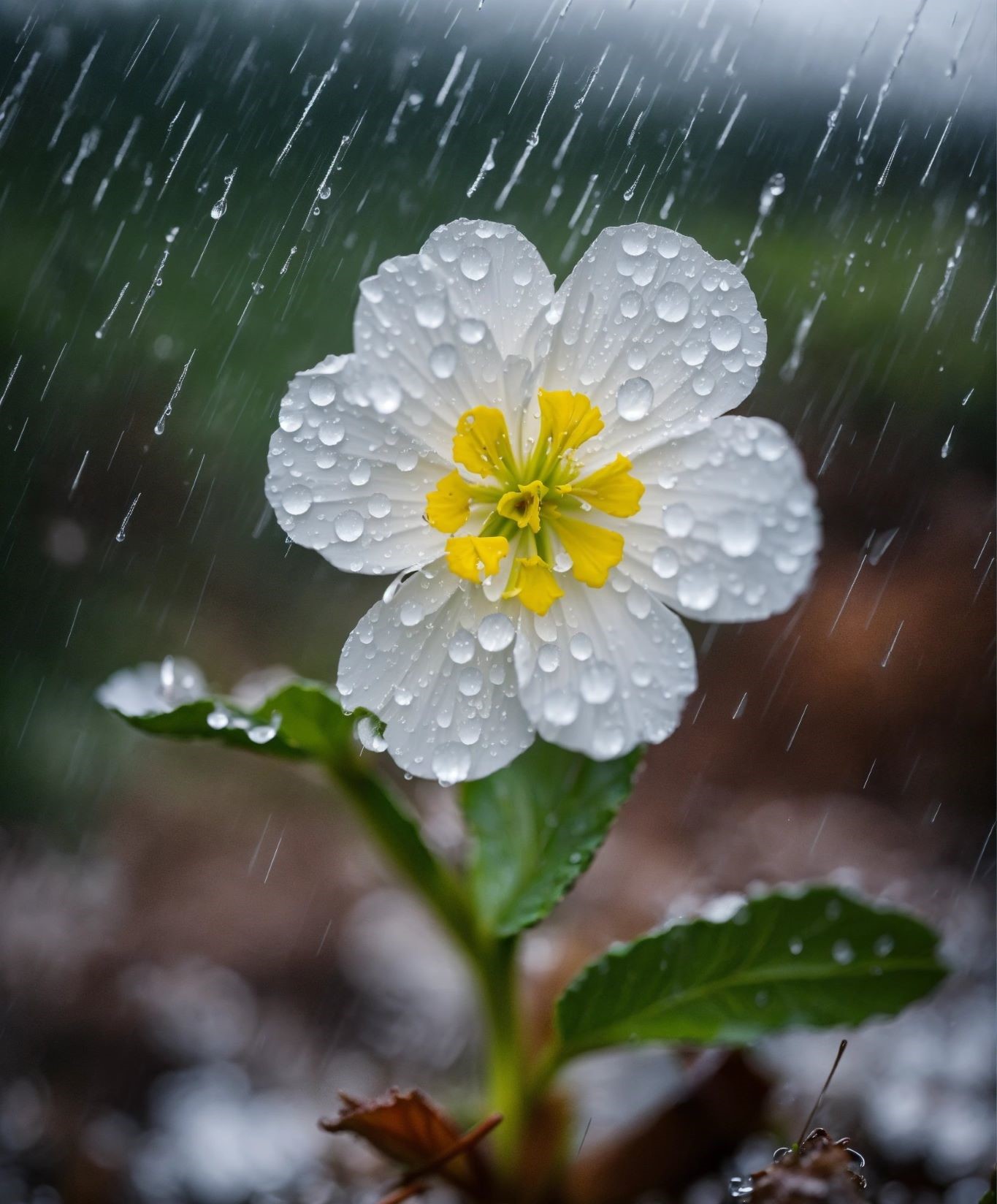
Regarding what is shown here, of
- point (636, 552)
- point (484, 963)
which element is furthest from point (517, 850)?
point (636, 552)

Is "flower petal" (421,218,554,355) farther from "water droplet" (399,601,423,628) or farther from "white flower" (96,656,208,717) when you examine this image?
"white flower" (96,656,208,717)

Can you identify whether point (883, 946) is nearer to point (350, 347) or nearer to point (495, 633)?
point (495, 633)

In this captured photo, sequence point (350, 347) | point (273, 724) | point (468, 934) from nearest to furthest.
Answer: point (273, 724) < point (468, 934) < point (350, 347)

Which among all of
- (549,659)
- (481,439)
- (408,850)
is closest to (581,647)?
(549,659)

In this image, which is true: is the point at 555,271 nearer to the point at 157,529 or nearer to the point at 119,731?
the point at 157,529

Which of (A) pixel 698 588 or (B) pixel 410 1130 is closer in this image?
(A) pixel 698 588
